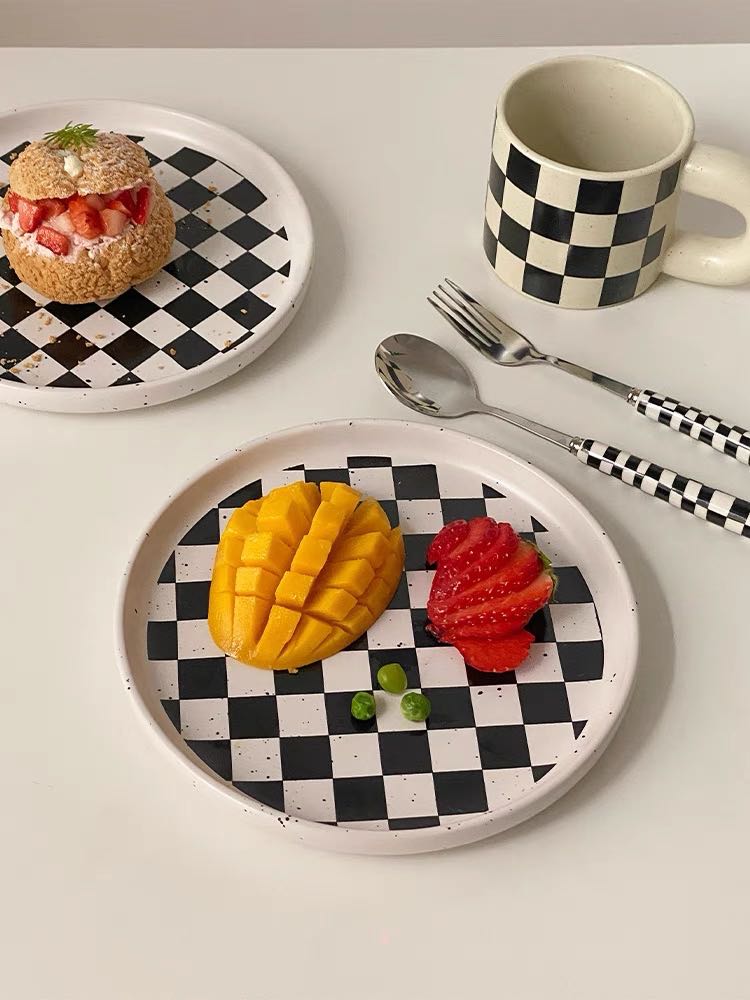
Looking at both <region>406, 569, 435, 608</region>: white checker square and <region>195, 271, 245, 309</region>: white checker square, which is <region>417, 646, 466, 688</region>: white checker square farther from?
<region>195, 271, 245, 309</region>: white checker square

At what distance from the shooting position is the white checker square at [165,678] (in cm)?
101

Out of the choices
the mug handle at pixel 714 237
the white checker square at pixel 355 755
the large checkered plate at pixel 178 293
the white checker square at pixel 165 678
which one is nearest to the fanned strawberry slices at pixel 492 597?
the white checker square at pixel 355 755

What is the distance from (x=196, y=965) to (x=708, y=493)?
2.05ft

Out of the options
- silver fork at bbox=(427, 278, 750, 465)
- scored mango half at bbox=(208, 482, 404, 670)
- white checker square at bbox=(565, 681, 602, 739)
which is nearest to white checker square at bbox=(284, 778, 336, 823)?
scored mango half at bbox=(208, 482, 404, 670)

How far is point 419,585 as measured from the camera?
1.09m

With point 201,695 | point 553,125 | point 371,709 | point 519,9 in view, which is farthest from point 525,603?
point 519,9

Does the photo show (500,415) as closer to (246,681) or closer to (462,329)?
(462,329)

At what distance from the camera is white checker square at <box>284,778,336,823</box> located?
3.08 feet

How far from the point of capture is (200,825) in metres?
0.95

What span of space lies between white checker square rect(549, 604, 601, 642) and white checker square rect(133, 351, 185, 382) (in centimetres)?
47

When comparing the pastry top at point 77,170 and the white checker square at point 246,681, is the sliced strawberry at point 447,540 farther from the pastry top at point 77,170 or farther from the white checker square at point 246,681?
the pastry top at point 77,170

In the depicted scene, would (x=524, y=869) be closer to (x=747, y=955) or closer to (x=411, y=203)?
(x=747, y=955)

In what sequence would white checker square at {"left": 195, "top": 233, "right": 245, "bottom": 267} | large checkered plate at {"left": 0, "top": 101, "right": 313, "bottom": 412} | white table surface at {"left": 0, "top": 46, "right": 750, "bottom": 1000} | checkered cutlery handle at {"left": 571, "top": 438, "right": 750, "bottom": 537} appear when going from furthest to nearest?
1. white checker square at {"left": 195, "top": 233, "right": 245, "bottom": 267}
2. large checkered plate at {"left": 0, "top": 101, "right": 313, "bottom": 412}
3. checkered cutlery handle at {"left": 571, "top": 438, "right": 750, "bottom": 537}
4. white table surface at {"left": 0, "top": 46, "right": 750, "bottom": 1000}

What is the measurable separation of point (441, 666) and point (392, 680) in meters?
0.05
